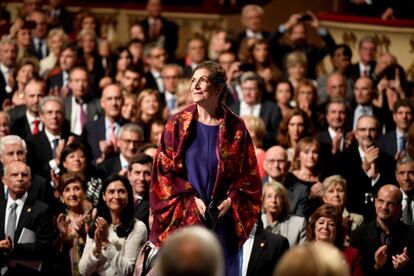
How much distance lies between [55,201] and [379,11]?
16.7 feet

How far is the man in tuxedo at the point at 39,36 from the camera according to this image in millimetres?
12320

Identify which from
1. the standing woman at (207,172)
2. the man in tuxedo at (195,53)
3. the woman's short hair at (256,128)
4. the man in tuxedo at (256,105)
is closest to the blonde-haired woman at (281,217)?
the woman's short hair at (256,128)

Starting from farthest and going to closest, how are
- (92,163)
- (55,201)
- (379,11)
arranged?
(379,11) < (92,163) < (55,201)

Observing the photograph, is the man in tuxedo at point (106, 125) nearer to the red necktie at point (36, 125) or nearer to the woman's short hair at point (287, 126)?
the red necktie at point (36, 125)

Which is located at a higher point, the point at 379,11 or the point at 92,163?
the point at 379,11

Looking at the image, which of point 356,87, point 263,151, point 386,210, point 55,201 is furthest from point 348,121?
point 55,201

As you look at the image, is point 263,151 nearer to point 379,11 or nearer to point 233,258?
point 233,258

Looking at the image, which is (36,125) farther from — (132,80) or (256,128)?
(256,128)

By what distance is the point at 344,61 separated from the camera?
37.7 ft

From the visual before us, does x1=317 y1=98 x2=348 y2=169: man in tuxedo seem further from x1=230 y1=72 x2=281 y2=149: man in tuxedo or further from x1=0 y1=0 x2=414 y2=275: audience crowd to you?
x1=230 y1=72 x2=281 y2=149: man in tuxedo

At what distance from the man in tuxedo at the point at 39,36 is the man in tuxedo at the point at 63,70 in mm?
1003

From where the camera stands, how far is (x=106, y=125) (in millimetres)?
9781

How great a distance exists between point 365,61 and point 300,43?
894 millimetres

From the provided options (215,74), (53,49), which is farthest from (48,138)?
(215,74)
